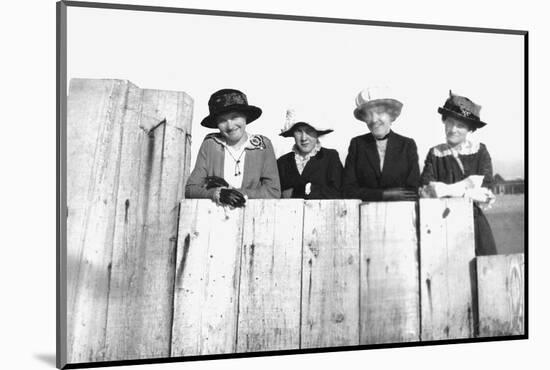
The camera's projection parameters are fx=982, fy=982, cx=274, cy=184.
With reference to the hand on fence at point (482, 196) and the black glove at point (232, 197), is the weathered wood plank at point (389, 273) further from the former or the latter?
the black glove at point (232, 197)

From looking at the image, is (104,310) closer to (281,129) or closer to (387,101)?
(281,129)

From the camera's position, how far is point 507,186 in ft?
19.0

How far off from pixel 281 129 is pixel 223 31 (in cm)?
61

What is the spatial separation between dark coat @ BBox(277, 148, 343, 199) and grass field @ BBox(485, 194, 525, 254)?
980 millimetres

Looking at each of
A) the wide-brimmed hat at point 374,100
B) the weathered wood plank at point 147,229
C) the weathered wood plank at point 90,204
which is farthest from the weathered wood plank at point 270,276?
the weathered wood plank at point 90,204

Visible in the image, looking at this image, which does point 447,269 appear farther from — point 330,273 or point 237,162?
point 237,162

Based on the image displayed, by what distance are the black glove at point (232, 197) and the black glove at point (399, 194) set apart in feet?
2.76

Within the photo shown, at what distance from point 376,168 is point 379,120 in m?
0.27

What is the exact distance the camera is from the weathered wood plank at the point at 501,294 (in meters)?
5.70

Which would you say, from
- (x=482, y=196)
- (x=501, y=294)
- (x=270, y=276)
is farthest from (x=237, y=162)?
(x=501, y=294)

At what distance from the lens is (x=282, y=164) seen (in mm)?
5332

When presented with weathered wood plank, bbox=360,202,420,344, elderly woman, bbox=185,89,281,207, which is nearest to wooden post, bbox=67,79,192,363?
elderly woman, bbox=185,89,281,207

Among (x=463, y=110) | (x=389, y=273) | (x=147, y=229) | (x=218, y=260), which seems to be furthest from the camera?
(x=463, y=110)

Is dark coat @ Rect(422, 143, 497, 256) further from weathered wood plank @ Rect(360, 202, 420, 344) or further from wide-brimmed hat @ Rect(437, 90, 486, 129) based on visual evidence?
weathered wood plank @ Rect(360, 202, 420, 344)
